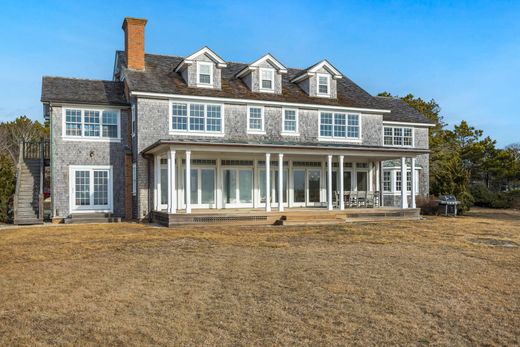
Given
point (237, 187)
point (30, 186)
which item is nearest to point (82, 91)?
point (30, 186)

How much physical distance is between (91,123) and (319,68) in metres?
12.3

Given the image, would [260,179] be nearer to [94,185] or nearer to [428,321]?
[94,185]

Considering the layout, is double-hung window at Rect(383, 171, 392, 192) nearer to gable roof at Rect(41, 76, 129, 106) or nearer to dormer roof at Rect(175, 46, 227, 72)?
dormer roof at Rect(175, 46, 227, 72)

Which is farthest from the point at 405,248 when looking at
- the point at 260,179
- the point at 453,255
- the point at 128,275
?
the point at 260,179

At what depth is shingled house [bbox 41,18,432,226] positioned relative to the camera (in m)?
22.3

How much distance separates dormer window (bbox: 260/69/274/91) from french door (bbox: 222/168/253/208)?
4.48m

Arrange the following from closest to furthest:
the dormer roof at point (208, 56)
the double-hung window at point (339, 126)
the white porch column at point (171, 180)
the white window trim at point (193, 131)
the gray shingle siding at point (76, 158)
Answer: the white porch column at point (171, 180), the gray shingle siding at point (76, 158), the white window trim at point (193, 131), the dormer roof at point (208, 56), the double-hung window at point (339, 126)

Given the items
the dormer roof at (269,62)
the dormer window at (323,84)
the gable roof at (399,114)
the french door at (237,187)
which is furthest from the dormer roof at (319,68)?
the french door at (237,187)

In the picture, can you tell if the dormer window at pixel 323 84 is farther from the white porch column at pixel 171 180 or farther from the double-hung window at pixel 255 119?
the white porch column at pixel 171 180

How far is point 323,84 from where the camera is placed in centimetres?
2670

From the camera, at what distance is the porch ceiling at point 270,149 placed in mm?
19828

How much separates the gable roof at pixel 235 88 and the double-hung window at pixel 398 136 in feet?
2.19

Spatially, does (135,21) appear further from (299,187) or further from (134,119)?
(299,187)

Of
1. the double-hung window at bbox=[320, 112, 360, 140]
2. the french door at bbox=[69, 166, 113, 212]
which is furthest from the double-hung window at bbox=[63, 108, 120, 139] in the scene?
the double-hung window at bbox=[320, 112, 360, 140]
